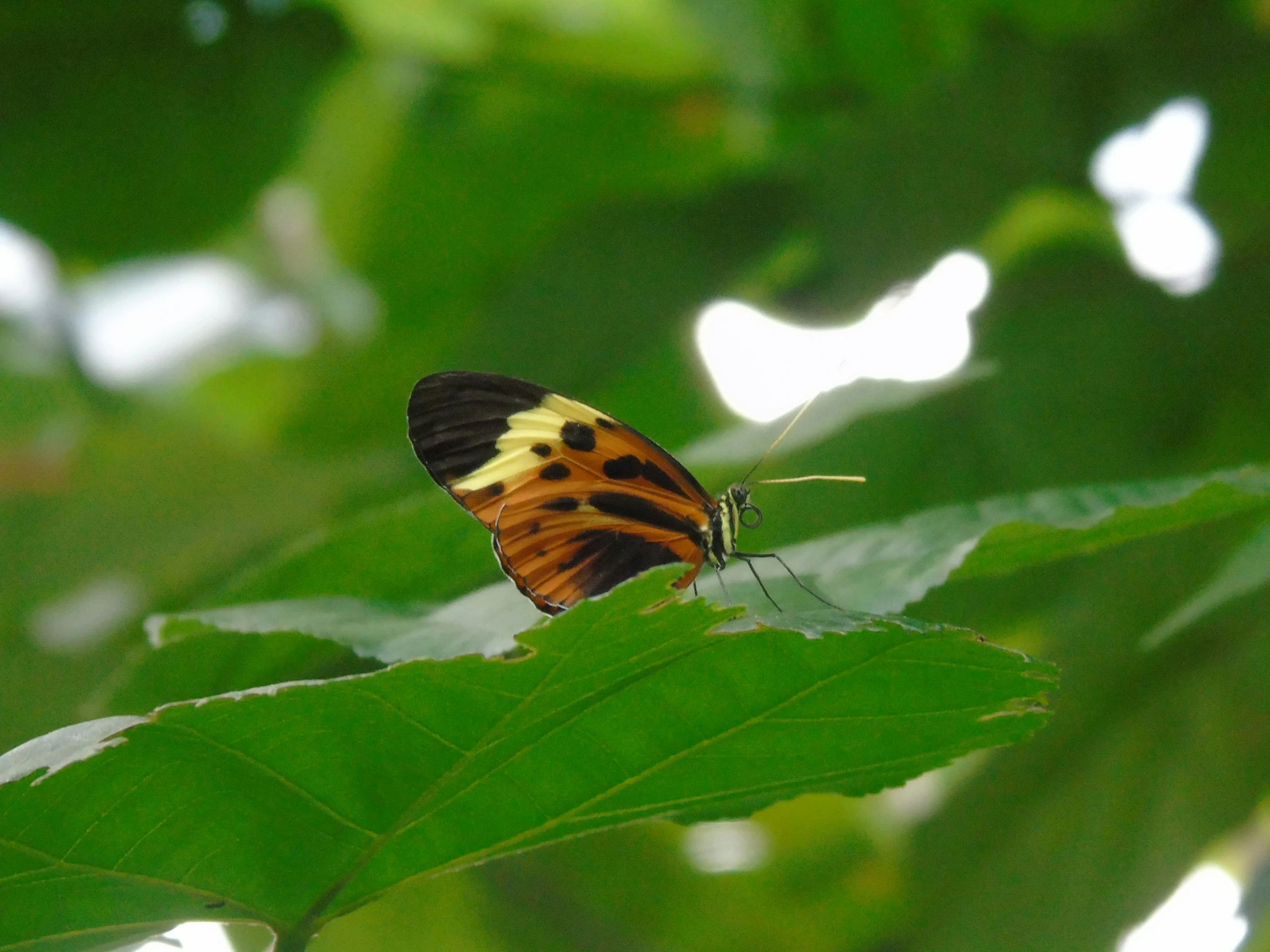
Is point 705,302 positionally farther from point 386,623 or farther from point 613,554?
point 386,623

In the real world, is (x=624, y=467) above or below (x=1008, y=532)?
above

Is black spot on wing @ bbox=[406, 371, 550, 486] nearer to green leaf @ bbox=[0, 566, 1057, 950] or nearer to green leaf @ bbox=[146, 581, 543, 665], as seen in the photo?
green leaf @ bbox=[146, 581, 543, 665]

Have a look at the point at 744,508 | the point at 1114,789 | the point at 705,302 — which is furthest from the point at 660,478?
the point at 1114,789

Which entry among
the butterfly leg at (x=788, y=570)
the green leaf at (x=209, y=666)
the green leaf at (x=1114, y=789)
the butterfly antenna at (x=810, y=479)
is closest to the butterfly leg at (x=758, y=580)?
the butterfly leg at (x=788, y=570)

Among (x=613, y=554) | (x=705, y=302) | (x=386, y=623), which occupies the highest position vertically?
(x=705, y=302)

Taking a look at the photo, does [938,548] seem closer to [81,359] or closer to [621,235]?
[621,235]

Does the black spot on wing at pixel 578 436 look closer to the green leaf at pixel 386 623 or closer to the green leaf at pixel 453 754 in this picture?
the green leaf at pixel 386 623

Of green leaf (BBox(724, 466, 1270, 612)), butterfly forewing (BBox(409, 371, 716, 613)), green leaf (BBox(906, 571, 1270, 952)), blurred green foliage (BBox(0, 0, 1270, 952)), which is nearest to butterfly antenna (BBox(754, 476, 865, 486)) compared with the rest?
blurred green foliage (BBox(0, 0, 1270, 952))

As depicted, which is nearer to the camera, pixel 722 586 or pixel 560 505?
pixel 722 586
